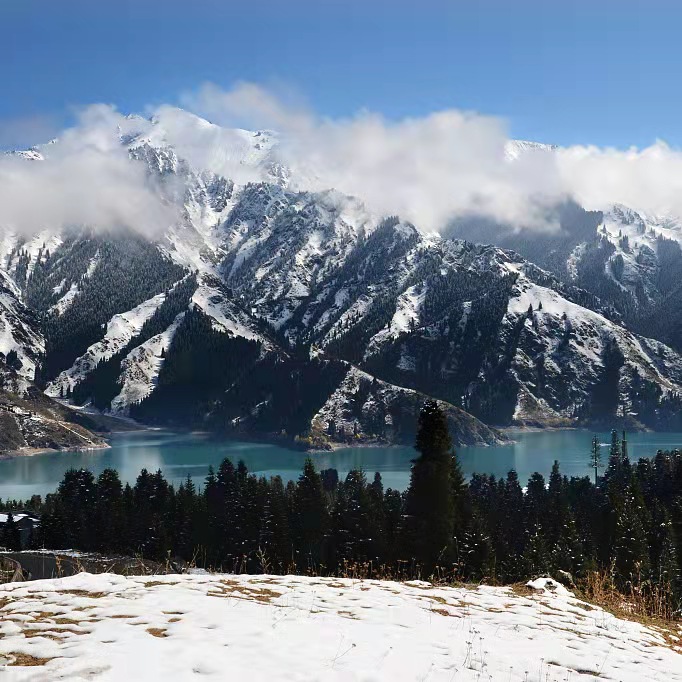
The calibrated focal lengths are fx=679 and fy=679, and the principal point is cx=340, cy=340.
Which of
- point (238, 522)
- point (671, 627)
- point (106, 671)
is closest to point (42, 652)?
point (106, 671)

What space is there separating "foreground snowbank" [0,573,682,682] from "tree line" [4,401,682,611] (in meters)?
7.77

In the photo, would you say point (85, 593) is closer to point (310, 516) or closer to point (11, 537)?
point (310, 516)

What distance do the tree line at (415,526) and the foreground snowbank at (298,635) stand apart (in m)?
7.77

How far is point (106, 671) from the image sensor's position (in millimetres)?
9328

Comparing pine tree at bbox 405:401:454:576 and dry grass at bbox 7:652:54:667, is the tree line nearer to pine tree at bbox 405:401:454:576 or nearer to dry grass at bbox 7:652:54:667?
pine tree at bbox 405:401:454:576

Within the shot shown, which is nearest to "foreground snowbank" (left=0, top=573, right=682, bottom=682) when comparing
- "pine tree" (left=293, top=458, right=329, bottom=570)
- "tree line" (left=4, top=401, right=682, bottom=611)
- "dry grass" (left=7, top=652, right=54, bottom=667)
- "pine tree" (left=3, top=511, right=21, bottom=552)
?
"dry grass" (left=7, top=652, right=54, bottom=667)

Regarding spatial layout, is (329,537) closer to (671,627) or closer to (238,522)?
(238,522)

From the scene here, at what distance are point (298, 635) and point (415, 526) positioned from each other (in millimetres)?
33914

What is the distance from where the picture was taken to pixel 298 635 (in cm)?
1159

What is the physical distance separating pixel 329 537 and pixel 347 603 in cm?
6032

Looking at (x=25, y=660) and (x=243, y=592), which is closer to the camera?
(x=25, y=660)

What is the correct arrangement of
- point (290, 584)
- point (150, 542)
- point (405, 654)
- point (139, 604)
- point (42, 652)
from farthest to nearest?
point (150, 542), point (290, 584), point (139, 604), point (405, 654), point (42, 652)

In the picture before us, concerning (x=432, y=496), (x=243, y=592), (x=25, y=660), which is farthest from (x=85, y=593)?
(x=432, y=496)

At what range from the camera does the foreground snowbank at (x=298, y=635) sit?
9.87 metres
